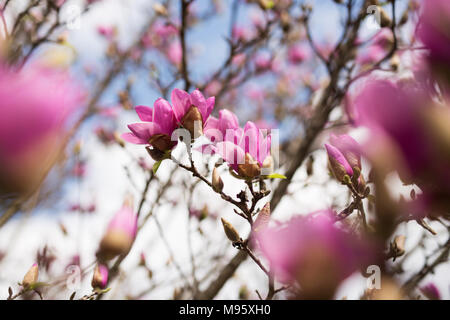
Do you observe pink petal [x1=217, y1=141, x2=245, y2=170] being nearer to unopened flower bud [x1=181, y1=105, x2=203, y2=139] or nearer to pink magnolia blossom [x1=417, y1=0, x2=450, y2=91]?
unopened flower bud [x1=181, y1=105, x2=203, y2=139]

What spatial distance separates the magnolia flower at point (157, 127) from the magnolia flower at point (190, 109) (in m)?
0.02

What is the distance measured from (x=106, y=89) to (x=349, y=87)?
7.45 feet

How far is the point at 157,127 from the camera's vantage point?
0.65 meters

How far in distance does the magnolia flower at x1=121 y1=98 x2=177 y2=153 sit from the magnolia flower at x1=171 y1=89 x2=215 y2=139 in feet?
0.05

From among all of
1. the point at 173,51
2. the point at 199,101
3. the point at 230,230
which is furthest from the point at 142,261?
the point at 173,51

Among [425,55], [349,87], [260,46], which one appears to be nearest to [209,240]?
[349,87]

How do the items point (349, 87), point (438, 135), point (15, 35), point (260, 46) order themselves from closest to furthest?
point (438, 135), point (15, 35), point (349, 87), point (260, 46)

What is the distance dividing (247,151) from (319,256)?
404 mm

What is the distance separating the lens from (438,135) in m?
0.27

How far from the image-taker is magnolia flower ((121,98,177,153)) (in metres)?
0.64

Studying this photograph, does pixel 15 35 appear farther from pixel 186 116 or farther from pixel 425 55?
pixel 425 55

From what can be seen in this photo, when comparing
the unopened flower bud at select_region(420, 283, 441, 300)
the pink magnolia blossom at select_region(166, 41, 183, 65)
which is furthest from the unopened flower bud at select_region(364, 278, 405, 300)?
the pink magnolia blossom at select_region(166, 41, 183, 65)

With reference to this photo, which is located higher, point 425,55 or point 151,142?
point 425,55
